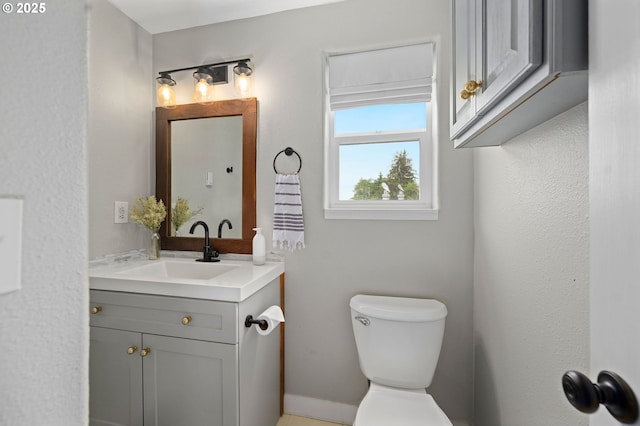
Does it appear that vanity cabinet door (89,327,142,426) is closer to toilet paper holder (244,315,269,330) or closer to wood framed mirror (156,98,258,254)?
toilet paper holder (244,315,269,330)

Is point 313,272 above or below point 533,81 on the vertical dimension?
below

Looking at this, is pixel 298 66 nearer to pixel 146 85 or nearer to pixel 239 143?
pixel 239 143

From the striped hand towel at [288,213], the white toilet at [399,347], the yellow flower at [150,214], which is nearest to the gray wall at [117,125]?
the yellow flower at [150,214]

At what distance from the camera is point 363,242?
1.67 metres

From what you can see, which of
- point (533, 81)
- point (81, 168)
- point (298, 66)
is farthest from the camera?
point (298, 66)

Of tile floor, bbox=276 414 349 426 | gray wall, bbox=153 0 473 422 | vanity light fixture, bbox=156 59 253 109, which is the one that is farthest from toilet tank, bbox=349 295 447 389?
vanity light fixture, bbox=156 59 253 109

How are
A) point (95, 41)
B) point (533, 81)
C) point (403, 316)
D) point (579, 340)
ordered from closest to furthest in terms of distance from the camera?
point (533, 81), point (579, 340), point (403, 316), point (95, 41)

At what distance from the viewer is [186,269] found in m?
1.76

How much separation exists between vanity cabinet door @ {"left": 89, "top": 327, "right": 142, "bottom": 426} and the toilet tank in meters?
1.07

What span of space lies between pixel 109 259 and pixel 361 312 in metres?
1.49

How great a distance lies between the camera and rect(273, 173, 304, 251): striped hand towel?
1.70 metres

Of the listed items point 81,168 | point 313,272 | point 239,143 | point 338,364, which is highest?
point 239,143

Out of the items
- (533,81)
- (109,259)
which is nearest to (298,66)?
(533,81)

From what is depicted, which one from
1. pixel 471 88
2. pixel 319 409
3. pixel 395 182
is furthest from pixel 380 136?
pixel 319 409
